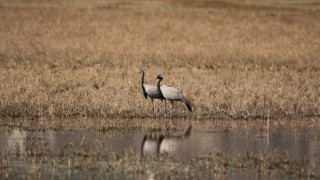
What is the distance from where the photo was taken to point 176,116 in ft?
65.5

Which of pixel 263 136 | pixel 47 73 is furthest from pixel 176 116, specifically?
pixel 47 73

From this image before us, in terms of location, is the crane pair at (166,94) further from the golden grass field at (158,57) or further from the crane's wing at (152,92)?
the golden grass field at (158,57)

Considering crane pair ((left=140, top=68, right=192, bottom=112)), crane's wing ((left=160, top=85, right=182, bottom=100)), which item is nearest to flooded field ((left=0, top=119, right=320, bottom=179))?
crane pair ((left=140, top=68, right=192, bottom=112))

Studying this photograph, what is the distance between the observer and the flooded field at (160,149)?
44.4 feet

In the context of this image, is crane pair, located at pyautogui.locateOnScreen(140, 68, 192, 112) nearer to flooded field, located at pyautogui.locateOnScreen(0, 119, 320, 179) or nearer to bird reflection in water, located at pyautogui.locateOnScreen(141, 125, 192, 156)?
flooded field, located at pyautogui.locateOnScreen(0, 119, 320, 179)

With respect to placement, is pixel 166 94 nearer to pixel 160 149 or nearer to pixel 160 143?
pixel 160 143

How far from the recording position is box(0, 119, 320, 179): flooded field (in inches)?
533

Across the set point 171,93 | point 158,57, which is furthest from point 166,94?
point 158,57

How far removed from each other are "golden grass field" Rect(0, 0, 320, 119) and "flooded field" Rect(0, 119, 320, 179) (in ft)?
3.59

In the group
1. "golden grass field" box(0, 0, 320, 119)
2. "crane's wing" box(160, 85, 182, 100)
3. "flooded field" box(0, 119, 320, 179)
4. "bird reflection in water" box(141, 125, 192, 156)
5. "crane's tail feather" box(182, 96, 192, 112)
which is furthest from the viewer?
"golden grass field" box(0, 0, 320, 119)

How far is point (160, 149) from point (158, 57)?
17.0m

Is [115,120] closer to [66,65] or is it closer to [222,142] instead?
[222,142]

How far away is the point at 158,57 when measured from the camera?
3281 cm

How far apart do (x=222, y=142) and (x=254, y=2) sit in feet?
133
